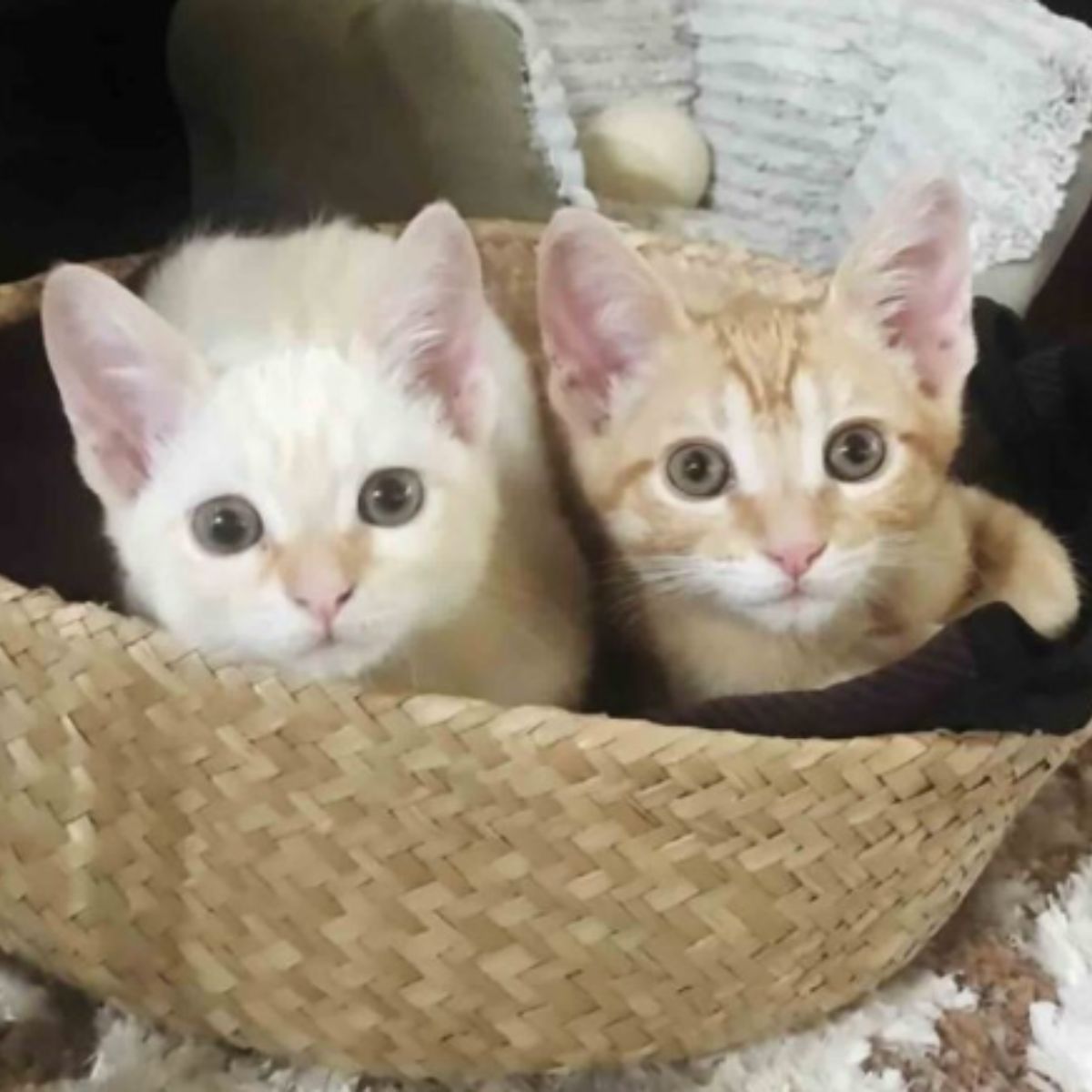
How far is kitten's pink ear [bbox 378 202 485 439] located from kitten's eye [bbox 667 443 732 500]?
0.12 m

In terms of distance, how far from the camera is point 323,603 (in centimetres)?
93

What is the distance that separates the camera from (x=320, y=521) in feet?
3.14

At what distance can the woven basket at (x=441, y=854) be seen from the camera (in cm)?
89

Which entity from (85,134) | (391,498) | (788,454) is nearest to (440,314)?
(391,498)

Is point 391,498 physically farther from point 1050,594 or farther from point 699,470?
point 1050,594

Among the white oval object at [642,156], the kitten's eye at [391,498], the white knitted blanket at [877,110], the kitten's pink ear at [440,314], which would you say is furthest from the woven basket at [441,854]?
the white oval object at [642,156]

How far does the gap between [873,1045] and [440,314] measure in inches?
20.6

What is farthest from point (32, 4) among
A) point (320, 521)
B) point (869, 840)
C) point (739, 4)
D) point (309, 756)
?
point (869, 840)

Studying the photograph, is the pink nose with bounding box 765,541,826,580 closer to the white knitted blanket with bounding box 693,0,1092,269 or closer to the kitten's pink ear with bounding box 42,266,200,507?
the kitten's pink ear with bounding box 42,266,200,507

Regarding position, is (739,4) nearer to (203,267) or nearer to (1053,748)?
(203,267)

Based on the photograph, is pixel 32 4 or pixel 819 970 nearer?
pixel 819 970

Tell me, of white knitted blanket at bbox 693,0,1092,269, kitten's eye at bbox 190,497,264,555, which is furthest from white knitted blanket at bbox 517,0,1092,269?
kitten's eye at bbox 190,497,264,555

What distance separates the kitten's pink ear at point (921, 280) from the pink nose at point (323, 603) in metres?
0.38

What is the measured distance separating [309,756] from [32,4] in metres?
→ 0.93
